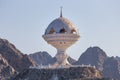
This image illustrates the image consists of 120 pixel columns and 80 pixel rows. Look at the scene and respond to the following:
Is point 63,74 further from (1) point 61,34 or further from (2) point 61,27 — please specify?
(2) point 61,27

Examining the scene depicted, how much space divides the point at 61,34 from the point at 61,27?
5.84ft

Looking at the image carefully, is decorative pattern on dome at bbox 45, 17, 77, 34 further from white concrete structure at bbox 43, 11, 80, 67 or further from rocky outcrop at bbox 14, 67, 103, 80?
rocky outcrop at bbox 14, 67, 103, 80

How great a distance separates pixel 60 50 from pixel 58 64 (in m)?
3.06

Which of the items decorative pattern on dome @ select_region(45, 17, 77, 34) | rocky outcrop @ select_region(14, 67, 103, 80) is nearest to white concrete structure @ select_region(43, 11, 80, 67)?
decorative pattern on dome @ select_region(45, 17, 77, 34)

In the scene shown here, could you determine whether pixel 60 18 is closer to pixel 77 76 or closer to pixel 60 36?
pixel 60 36

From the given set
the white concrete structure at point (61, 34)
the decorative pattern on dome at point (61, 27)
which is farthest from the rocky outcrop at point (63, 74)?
the decorative pattern on dome at point (61, 27)

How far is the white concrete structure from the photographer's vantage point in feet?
362

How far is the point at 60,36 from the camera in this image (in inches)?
4333

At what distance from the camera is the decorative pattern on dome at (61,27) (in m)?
111

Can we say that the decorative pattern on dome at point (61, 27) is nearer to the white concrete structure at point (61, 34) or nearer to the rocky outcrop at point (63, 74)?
the white concrete structure at point (61, 34)

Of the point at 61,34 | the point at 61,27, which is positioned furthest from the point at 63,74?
the point at 61,27

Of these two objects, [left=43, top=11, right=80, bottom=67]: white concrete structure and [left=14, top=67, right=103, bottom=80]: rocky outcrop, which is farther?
[left=43, top=11, right=80, bottom=67]: white concrete structure

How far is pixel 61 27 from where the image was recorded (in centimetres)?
11056

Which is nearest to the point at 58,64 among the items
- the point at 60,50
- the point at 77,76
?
the point at 60,50
